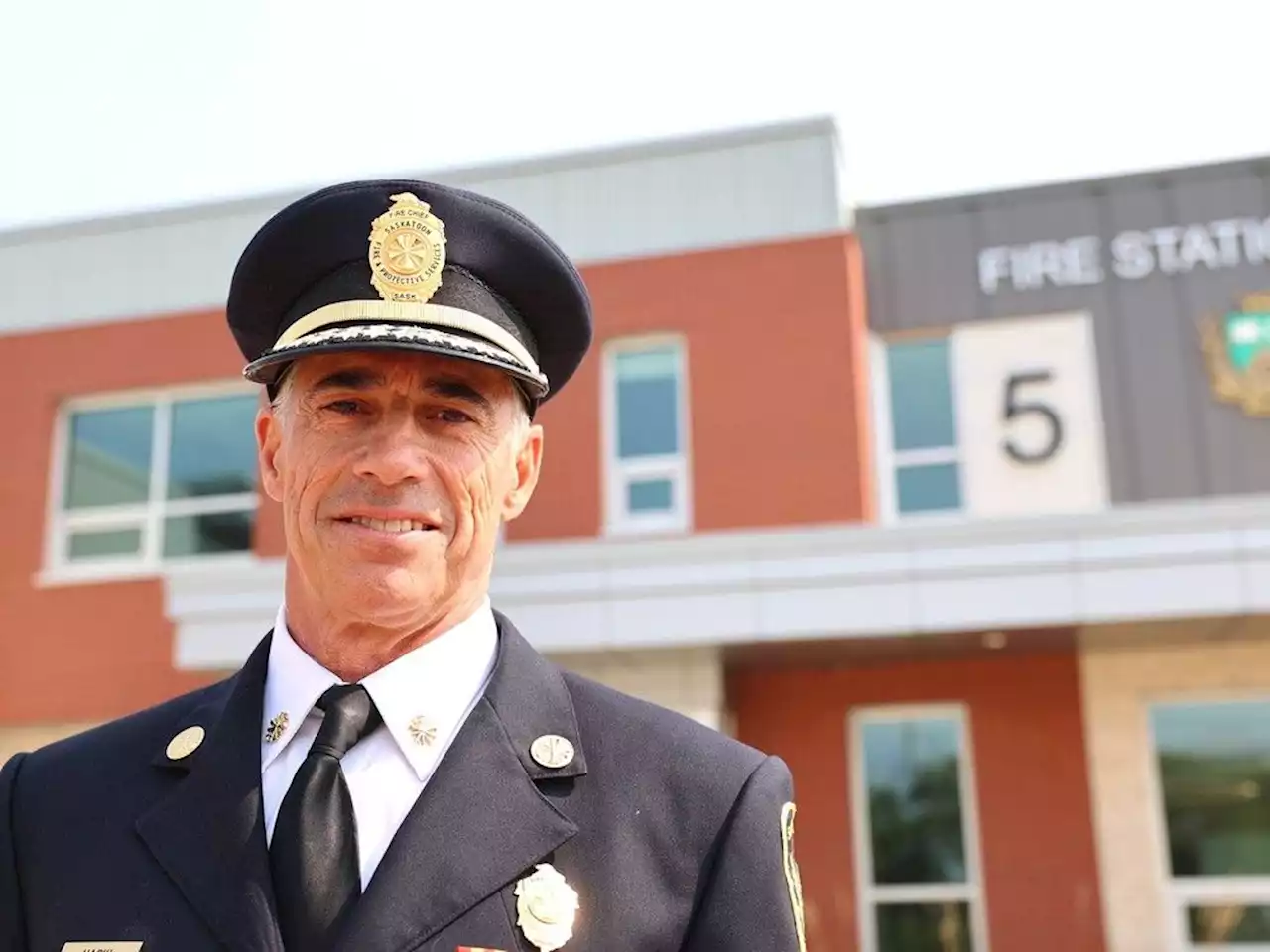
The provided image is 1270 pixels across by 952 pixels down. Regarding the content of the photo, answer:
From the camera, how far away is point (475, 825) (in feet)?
5.38

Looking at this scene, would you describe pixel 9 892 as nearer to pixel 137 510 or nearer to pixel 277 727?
pixel 277 727

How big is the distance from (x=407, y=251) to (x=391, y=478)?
372 millimetres

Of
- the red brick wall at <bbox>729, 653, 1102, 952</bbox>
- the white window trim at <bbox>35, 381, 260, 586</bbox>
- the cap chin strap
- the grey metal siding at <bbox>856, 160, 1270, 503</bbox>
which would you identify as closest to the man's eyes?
the cap chin strap

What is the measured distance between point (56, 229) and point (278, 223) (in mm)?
12424

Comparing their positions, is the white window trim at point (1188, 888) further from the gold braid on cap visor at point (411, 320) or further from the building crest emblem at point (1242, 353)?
the gold braid on cap visor at point (411, 320)

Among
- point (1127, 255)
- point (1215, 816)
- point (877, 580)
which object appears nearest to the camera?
point (877, 580)

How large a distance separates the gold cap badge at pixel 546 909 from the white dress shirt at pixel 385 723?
194 millimetres

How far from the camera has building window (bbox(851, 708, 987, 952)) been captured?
9.65 meters


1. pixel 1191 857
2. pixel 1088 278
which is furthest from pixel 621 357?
pixel 1191 857

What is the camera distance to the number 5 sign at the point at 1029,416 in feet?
34.1

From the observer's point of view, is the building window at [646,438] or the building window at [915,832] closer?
the building window at [915,832]

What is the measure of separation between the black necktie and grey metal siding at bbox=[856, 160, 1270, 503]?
381 inches

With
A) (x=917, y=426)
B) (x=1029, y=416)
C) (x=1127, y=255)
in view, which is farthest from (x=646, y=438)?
(x=1127, y=255)

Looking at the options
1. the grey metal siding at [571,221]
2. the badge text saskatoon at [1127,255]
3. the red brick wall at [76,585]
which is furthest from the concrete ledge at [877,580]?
the grey metal siding at [571,221]
